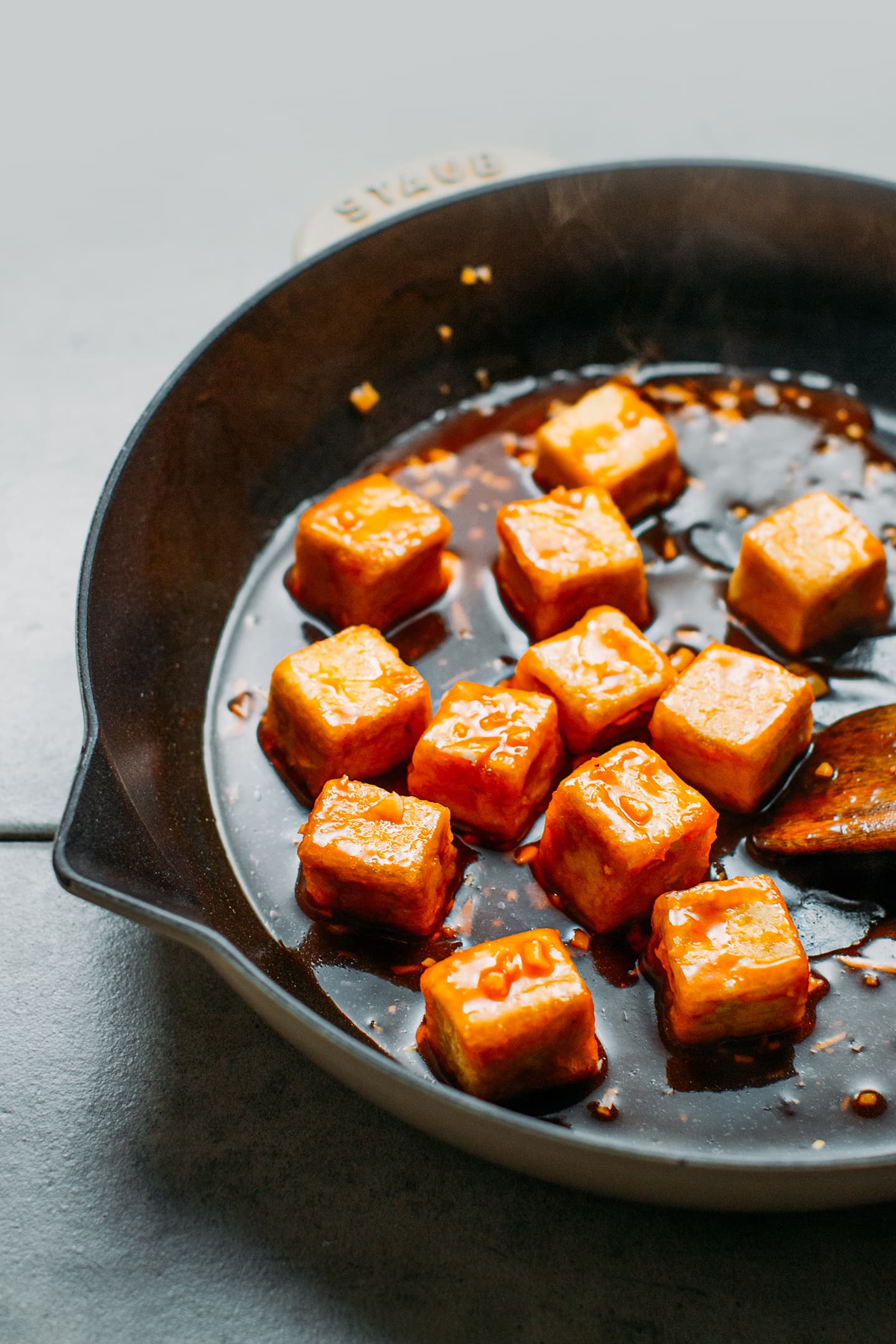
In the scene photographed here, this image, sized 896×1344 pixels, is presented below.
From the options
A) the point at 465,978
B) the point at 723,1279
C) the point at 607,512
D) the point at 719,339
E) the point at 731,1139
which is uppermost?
the point at 719,339

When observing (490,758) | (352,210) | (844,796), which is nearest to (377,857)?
(490,758)

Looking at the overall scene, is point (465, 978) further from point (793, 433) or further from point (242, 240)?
point (242, 240)

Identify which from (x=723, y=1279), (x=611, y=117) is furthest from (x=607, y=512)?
(x=611, y=117)

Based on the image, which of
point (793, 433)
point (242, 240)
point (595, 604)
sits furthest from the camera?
point (242, 240)

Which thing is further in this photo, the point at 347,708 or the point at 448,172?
the point at 448,172

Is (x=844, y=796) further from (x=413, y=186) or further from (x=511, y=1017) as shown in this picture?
(x=413, y=186)

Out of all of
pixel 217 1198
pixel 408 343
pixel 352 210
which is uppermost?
pixel 352 210
